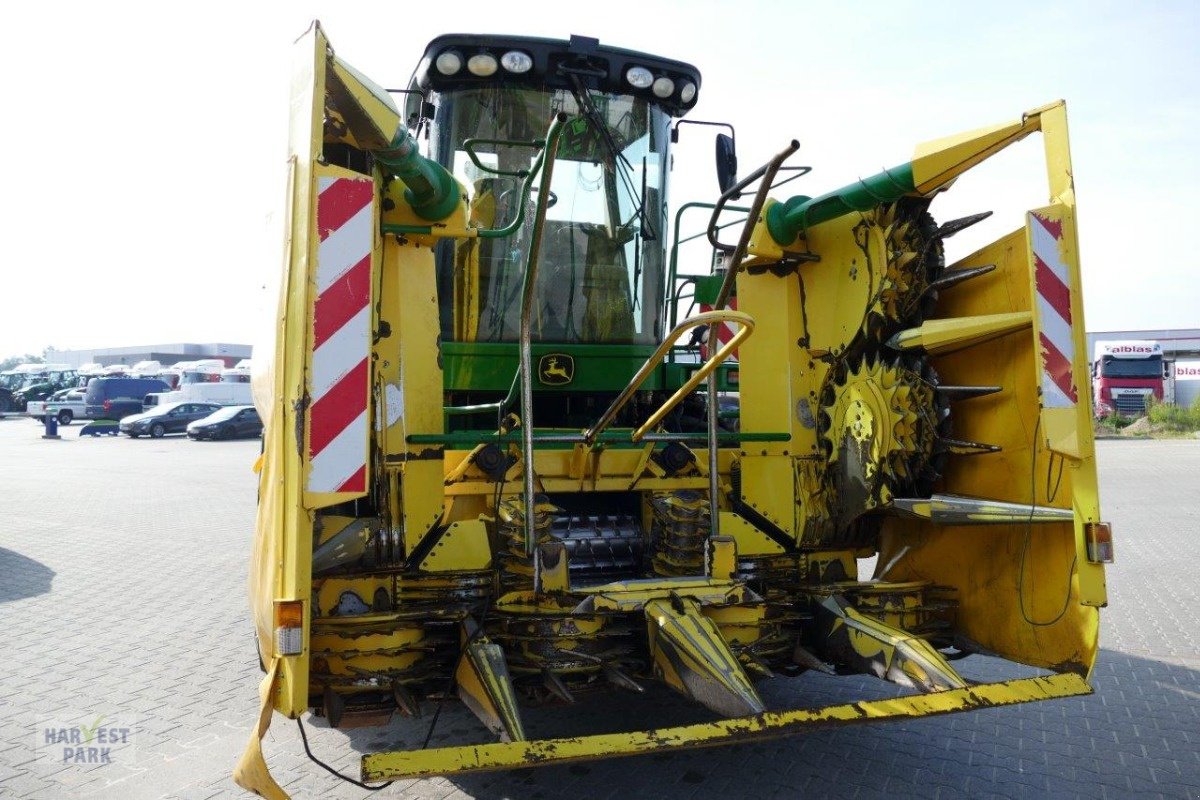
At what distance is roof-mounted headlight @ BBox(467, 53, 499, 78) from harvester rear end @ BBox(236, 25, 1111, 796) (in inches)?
0.8

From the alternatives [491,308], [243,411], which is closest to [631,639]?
[491,308]

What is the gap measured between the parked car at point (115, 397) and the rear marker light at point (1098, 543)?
37.4 m

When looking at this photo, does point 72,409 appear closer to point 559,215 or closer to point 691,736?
point 559,215

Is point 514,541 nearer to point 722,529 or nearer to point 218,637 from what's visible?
point 722,529

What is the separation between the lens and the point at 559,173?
185 inches

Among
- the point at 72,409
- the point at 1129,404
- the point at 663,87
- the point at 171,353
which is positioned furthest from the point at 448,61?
the point at 171,353

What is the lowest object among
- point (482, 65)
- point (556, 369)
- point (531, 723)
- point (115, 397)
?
point (531, 723)

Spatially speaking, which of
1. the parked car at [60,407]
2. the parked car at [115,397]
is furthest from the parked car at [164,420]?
the parked car at [60,407]

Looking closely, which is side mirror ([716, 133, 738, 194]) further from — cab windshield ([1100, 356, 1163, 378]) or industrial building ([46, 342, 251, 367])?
industrial building ([46, 342, 251, 367])

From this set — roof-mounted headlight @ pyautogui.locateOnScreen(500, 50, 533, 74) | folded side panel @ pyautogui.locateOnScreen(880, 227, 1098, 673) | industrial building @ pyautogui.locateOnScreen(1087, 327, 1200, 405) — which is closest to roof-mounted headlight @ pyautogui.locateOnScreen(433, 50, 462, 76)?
roof-mounted headlight @ pyautogui.locateOnScreen(500, 50, 533, 74)

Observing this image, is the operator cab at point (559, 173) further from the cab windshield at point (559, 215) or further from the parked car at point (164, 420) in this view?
the parked car at point (164, 420)

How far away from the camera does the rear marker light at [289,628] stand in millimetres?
2604

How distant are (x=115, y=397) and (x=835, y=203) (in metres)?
37.9

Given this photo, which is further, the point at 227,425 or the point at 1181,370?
the point at 1181,370
